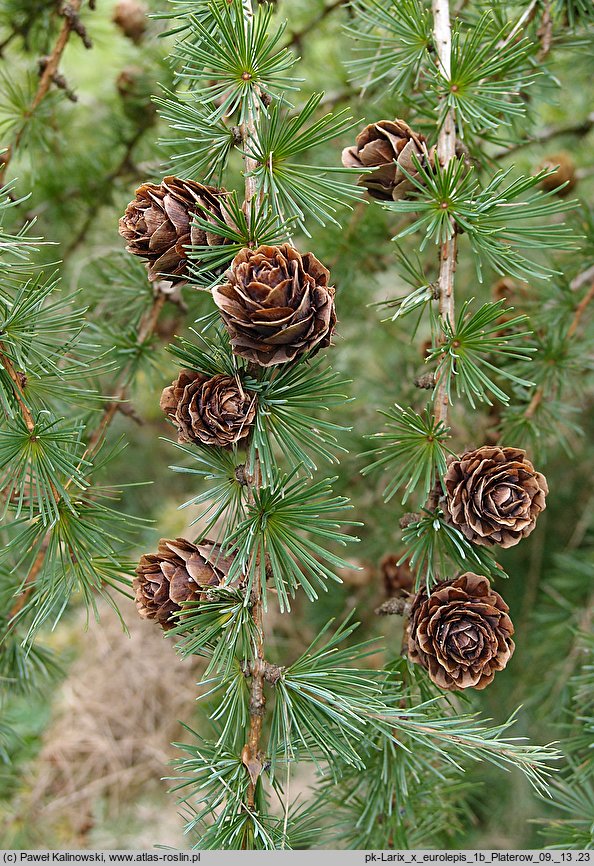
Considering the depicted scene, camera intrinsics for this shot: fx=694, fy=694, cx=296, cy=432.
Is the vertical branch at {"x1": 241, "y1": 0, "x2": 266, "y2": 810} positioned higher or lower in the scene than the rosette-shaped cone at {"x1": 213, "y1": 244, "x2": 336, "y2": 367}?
lower

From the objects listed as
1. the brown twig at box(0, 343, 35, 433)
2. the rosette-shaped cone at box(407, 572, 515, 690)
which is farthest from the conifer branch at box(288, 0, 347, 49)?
the rosette-shaped cone at box(407, 572, 515, 690)

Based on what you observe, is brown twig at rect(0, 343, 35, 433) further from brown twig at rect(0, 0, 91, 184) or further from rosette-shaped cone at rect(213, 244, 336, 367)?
brown twig at rect(0, 0, 91, 184)

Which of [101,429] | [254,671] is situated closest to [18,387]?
[101,429]

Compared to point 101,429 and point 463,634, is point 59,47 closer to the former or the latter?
point 101,429

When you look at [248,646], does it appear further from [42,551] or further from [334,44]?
[334,44]

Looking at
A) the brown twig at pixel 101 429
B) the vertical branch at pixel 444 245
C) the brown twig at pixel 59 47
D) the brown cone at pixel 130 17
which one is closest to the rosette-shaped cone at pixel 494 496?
the vertical branch at pixel 444 245

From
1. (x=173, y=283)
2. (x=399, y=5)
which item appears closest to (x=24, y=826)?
(x=173, y=283)

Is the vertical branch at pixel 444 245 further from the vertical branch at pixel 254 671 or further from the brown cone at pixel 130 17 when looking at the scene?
the brown cone at pixel 130 17
